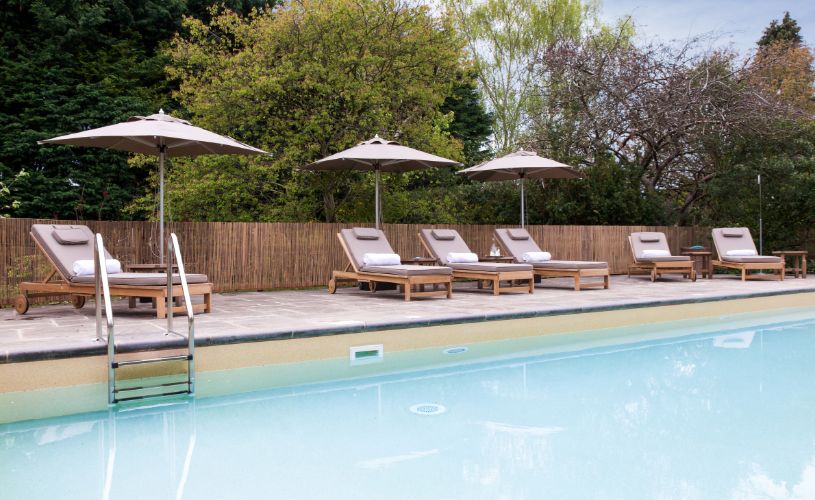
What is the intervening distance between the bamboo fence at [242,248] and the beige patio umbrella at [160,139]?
800 mm

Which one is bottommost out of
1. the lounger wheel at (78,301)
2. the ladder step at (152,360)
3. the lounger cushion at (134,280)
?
the ladder step at (152,360)

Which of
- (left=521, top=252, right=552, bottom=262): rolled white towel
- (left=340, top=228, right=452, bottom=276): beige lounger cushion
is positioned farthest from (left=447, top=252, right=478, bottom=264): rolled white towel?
(left=521, top=252, right=552, bottom=262): rolled white towel

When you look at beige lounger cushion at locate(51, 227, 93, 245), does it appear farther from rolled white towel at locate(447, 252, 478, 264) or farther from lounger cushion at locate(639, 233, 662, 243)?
lounger cushion at locate(639, 233, 662, 243)

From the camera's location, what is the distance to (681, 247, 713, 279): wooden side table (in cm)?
1239

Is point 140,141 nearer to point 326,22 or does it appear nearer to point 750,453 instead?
point 326,22

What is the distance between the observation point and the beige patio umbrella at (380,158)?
8.91 meters

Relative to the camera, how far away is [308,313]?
21.3ft

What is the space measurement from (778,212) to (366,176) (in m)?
9.11

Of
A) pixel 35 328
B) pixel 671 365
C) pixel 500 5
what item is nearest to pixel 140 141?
pixel 35 328

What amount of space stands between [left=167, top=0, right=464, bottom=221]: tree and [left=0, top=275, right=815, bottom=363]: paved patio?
382 cm

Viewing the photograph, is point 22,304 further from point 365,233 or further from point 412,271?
point 365,233

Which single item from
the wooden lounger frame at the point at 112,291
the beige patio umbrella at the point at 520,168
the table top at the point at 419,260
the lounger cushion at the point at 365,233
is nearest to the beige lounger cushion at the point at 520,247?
the beige patio umbrella at the point at 520,168

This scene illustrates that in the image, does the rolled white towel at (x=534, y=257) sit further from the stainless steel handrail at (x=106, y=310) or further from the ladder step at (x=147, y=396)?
the stainless steel handrail at (x=106, y=310)

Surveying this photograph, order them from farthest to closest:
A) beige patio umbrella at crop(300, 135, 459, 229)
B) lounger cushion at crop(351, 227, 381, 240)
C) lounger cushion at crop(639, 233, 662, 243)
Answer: lounger cushion at crop(639, 233, 662, 243) → lounger cushion at crop(351, 227, 381, 240) → beige patio umbrella at crop(300, 135, 459, 229)
